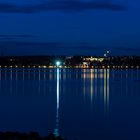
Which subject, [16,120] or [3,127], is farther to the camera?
[16,120]

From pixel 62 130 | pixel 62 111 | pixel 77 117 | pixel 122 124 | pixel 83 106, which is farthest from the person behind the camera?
pixel 83 106

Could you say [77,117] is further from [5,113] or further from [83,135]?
[83,135]

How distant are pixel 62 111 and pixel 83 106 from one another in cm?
277

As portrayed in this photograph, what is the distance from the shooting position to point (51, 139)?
10.1 metres

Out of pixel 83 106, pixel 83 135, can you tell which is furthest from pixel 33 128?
pixel 83 106

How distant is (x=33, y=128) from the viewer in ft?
48.6

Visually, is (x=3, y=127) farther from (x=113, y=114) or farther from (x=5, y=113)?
(x=113, y=114)

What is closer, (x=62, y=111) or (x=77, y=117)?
(x=77, y=117)

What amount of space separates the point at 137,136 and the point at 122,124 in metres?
2.34

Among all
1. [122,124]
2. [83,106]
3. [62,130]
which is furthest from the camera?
[83,106]

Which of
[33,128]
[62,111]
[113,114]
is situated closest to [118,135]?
[33,128]

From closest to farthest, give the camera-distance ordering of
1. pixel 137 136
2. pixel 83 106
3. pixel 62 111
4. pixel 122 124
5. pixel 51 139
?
pixel 51 139 < pixel 137 136 < pixel 122 124 < pixel 62 111 < pixel 83 106

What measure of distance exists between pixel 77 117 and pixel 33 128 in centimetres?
364

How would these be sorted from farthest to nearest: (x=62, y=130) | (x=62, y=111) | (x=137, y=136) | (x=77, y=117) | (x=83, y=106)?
(x=83, y=106), (x=62, y=111), (x=77, y=117), (x=62, y=130), (x=137, y=136)
